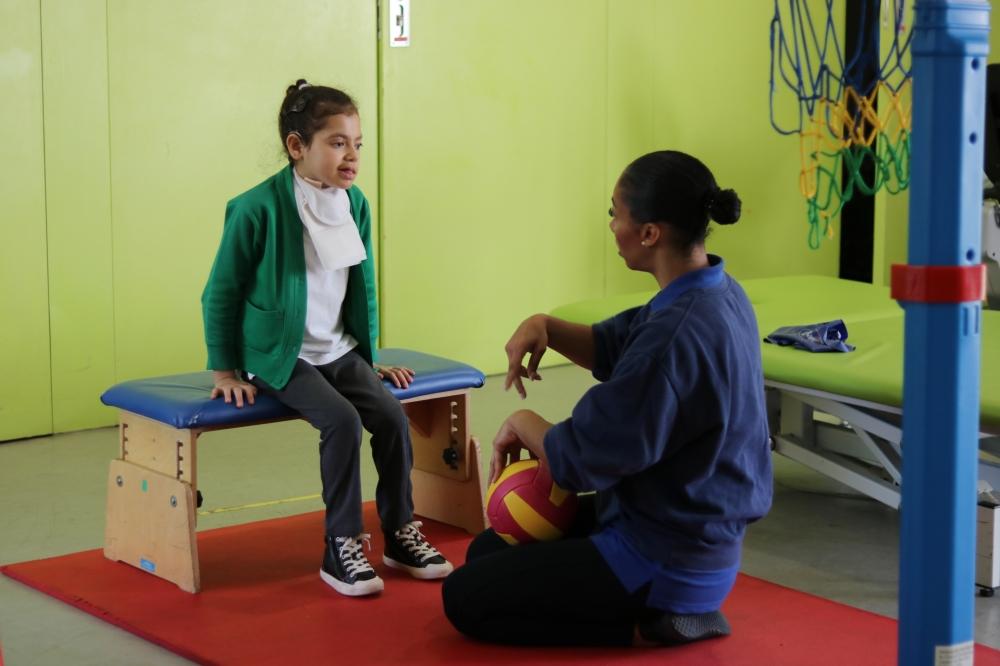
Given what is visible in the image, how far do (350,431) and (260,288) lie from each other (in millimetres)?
417

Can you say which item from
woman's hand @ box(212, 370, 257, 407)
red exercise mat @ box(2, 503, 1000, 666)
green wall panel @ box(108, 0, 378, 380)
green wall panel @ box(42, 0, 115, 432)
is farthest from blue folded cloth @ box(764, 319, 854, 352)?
green wall panel @ box(42, 0, 115, 432)

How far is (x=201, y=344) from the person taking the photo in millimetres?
5035

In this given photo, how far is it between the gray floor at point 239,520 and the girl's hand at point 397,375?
24.6 inches

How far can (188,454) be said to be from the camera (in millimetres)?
3072

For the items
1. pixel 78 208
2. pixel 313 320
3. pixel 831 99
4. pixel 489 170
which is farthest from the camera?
pixel 831 99


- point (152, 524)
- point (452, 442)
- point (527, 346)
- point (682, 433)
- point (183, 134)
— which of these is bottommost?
point (152, 524)

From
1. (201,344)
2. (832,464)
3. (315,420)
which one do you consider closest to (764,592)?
(832,464)

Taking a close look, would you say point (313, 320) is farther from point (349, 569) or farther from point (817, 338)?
point (817, 338)

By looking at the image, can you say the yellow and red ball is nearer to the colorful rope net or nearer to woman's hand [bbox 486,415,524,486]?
woman's hand [bbox 486,415,524,486]

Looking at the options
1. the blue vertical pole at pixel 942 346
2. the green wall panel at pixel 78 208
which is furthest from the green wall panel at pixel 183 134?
the blue vertical pole at pixel 942 346

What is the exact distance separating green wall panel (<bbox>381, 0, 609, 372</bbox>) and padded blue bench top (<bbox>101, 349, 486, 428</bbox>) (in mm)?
2105

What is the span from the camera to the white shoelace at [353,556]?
9.99 ft

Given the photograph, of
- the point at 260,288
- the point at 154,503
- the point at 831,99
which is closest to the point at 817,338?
the point at 260,288

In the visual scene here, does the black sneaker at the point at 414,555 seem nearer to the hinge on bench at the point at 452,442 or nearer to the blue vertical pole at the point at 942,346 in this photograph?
the hinge on bench at the point at 452,442
